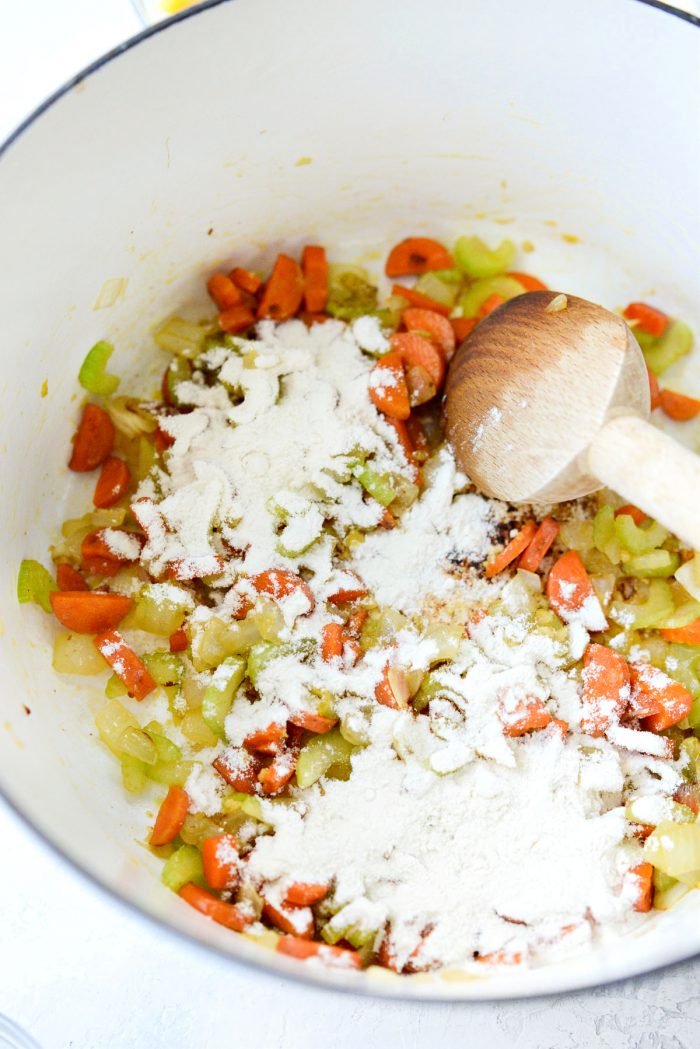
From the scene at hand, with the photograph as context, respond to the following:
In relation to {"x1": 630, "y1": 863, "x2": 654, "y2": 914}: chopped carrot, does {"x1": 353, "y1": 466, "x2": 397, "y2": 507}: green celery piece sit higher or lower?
higher

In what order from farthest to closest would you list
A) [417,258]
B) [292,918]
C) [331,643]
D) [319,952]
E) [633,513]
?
[417,258], [633,513], [331,643], [292,918], [319,952]

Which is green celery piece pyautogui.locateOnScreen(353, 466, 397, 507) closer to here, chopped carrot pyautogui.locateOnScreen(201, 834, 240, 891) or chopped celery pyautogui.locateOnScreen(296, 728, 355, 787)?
chopped celery pyautogui.locateOnScreen(296, 728, 355, 787)

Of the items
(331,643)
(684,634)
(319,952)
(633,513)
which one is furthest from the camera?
(633,513)

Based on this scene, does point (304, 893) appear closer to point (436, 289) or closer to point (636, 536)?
point (636, 536)

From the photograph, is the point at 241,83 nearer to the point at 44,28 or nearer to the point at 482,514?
the point at 44,28

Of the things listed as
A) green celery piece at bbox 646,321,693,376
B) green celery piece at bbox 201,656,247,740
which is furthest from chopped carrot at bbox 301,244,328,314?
green celery piece at bbox 201,656,247,740

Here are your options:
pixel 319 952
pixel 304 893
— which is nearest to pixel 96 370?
pixel 304 893

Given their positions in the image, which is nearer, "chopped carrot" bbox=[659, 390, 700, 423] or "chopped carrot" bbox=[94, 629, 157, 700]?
"chopped carrot" bbox=[94, 629, 157, 700]

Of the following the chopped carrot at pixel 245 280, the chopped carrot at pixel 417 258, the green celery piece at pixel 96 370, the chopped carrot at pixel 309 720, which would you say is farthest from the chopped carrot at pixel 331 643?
the chopped carrot at pixel 417 258

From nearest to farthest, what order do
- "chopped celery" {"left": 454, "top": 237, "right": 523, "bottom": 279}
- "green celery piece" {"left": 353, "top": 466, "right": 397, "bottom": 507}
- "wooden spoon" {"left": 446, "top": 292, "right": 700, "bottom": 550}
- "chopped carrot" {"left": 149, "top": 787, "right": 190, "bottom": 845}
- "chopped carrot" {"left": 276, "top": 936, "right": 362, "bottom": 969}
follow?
1. "chopped carrot" {"left": 276, "top": 936, "right": 362, "bottom": 969}
2. "wooden spoon" {"left": 446, "top": 292, "right": 700, "bottom": 550}
3. "chopped carrot" {"left": 149, "top": 787, "right": 190, "bottom": 845}
4. "green celery piece" {"left": 353, "top": 466, "right": 397, "bottom": 507}
5. "chopped celery" {"left": 454, "top": 237, "right": 523, "bottom": 279}
